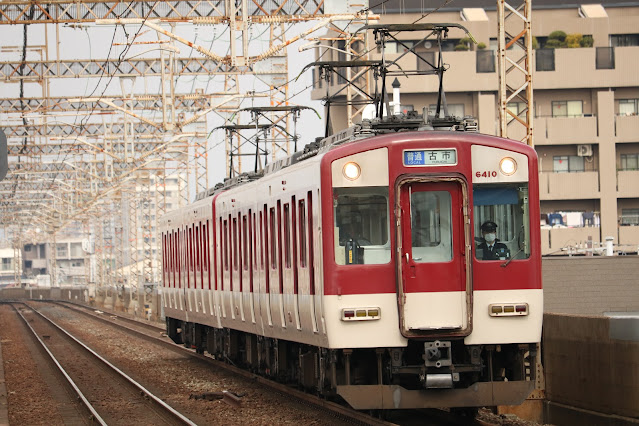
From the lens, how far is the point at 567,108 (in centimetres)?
5469

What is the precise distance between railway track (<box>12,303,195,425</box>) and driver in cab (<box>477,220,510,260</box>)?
160 inches

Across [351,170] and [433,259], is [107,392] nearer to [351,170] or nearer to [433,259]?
[351,170]

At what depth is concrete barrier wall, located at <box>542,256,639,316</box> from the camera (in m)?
25.9

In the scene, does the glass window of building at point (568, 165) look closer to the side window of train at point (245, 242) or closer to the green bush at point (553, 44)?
the green bush at point (553, 44)

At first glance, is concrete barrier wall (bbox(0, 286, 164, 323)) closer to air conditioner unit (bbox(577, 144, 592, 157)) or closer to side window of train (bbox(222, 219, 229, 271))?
air conditioner unit (bbox(577, 144, 592, 157))

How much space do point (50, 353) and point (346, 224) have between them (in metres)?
17.6

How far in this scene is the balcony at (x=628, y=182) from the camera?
53969mm

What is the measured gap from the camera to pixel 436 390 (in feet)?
37.7

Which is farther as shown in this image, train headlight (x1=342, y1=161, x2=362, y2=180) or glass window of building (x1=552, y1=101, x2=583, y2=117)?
glass window of building (x1=552, y1=101, x2=583, y2=117)

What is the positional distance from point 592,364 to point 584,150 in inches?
1714

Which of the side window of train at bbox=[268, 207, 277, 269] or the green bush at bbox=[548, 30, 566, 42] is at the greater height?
the green bush at bbox=[548, 30, 566, 42]

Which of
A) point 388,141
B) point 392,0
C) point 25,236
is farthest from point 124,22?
point 25,236

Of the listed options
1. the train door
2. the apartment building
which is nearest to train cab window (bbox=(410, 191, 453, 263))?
the train door

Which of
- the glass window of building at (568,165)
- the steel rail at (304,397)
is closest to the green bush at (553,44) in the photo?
the glass window of building at (568,165)
